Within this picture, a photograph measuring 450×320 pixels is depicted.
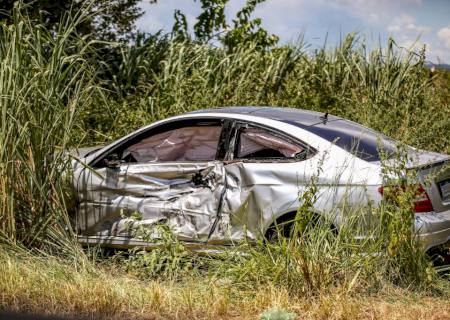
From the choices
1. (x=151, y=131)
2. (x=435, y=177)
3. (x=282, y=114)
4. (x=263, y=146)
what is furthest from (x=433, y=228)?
(x=151, y=131)

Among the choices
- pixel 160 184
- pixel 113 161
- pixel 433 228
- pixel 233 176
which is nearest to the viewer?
pixel 433 228

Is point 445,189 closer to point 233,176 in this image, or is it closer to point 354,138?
point 354,138

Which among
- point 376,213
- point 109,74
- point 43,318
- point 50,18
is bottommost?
point 43,318

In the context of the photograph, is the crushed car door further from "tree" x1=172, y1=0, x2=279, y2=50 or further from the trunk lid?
"tree" x1=172, y1=0, x2=279, y2=50

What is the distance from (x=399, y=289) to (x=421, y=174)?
1.08m

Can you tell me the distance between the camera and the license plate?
711 cm

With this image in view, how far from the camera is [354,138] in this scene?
24.6ft

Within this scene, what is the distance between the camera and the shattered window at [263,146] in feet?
24.0

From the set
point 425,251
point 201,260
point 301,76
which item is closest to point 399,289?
point 425,251

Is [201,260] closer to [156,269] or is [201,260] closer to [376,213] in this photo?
[156,269]

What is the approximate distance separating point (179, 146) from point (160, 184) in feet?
1.51

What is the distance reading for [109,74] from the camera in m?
15.2

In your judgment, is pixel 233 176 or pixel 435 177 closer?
pixel 435 177

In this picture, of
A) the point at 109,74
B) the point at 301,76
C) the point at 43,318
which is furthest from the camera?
the point at 109,74
